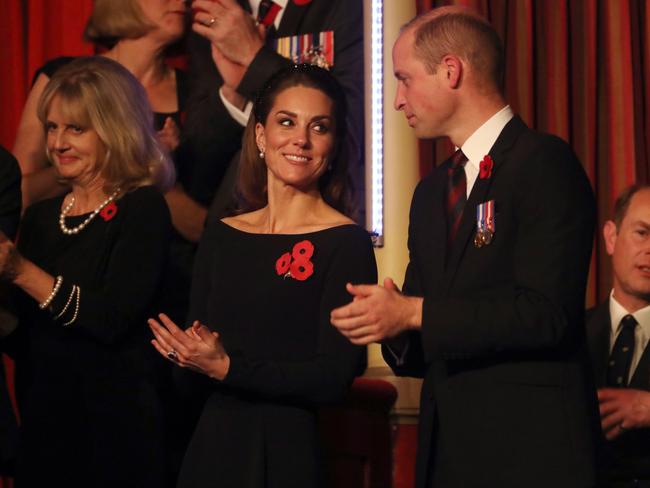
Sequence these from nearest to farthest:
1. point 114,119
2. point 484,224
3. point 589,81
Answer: point 484,224 < point 114,119 < point 589,81

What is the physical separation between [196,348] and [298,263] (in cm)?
37

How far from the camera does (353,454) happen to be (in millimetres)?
3648

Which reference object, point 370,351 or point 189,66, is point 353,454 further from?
point 189,66

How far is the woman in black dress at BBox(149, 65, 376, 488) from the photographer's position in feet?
Result: 8.78

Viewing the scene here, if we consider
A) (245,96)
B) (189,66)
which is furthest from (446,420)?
(189,66)

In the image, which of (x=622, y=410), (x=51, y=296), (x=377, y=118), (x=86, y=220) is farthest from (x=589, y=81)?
(x=51, y=296)

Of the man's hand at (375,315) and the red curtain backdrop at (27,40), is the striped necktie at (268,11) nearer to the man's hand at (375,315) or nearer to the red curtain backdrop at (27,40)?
→ the red curtain backdrop at (27,40)

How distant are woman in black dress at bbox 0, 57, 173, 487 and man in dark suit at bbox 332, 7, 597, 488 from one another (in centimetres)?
87

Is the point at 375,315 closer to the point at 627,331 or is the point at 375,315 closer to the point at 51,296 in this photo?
the point at 51,296

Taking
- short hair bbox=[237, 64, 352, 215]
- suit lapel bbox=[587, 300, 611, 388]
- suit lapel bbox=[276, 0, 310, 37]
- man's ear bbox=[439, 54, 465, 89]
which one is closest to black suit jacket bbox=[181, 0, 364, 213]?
suit lapel bbox=[276, 0, 310, 37]

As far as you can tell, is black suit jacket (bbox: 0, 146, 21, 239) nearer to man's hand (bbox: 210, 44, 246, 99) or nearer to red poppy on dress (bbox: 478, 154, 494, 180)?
man's hand (bbox: 210, 44, 246, 99)

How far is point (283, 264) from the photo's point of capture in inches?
112

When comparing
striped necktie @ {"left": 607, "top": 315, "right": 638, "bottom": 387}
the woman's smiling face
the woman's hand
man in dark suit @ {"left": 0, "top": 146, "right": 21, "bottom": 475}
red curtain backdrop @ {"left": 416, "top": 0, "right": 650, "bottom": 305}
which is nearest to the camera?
the woman's hand

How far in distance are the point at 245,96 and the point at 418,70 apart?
1133 millimetres
